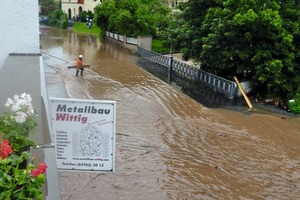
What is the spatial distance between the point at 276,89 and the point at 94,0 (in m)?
53.3

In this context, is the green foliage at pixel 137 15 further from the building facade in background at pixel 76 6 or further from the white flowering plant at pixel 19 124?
the building facade in background at pixel 76 6

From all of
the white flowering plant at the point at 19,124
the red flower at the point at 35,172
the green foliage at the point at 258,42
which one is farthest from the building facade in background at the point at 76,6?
the red flower at the point at 35,172

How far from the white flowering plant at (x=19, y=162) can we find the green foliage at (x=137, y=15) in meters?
28.0

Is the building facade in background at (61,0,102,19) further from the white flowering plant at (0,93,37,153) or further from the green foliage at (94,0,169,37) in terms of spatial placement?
the white flowering plant at (0,93,37,153)

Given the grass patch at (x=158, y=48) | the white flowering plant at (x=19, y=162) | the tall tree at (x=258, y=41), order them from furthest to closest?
1. the grass patch at (x=158, y=48)
2. the tall tree at (x=258, y=41)
3. the white flowering plant at (x=19, y=162)

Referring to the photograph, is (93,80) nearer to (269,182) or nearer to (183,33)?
(183,33)

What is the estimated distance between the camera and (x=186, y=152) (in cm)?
1120

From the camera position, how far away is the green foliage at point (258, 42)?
54.9 feet

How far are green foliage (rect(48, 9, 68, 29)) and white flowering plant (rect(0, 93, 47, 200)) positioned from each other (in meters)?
57.5

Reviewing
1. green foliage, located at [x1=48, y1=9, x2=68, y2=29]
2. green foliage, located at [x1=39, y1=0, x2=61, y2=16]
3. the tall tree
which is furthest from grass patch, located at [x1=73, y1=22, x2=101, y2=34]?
the tall tree

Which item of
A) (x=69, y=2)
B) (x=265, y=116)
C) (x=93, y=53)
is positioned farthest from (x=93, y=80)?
(x=69, y=2)

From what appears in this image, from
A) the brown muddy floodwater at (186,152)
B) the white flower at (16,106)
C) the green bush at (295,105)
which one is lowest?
the brown muddy floodwater at (186,152)

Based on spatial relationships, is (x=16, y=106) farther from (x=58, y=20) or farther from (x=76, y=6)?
(x=76, y=6)

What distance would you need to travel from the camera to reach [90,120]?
4.96 meters
